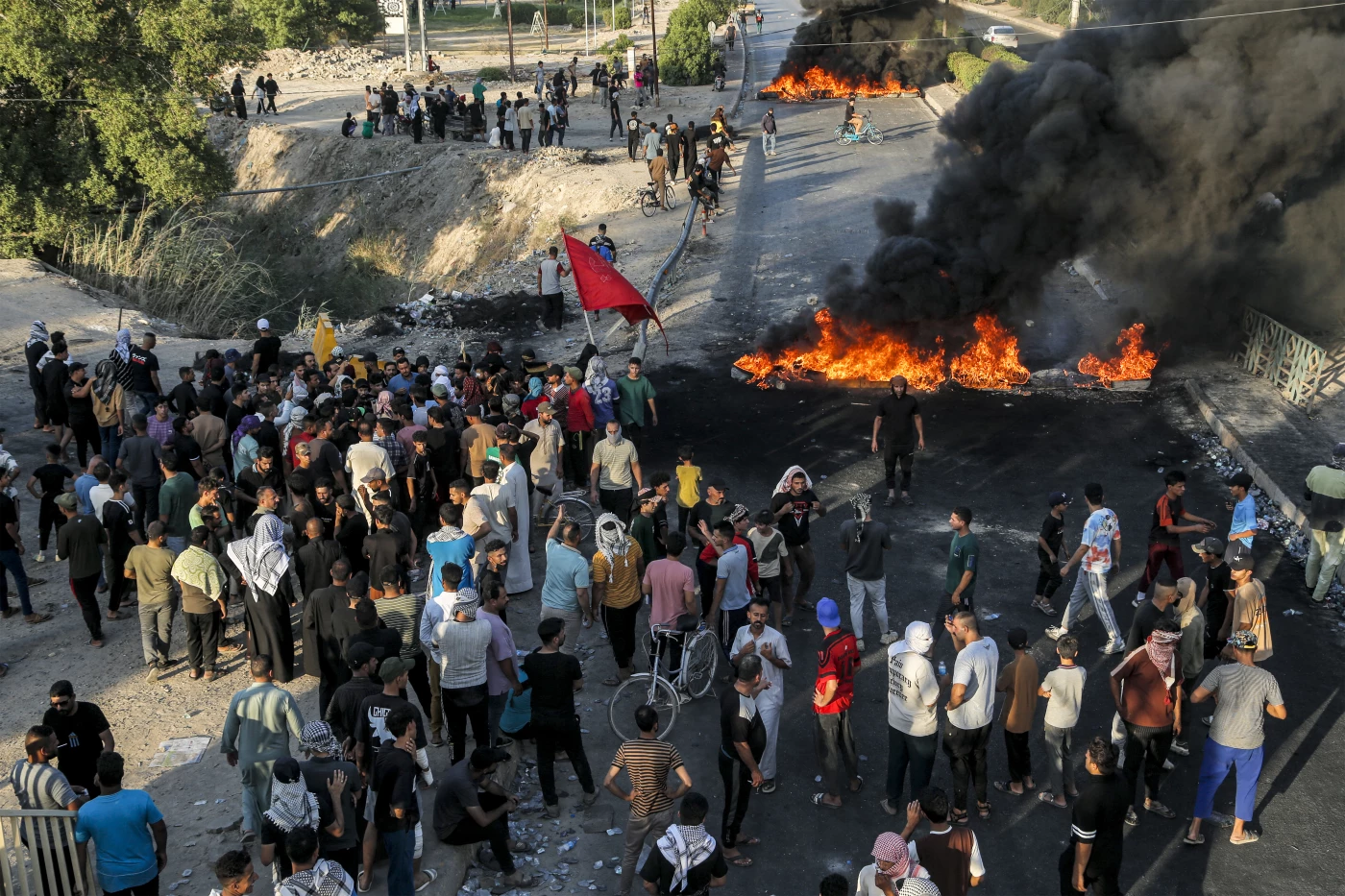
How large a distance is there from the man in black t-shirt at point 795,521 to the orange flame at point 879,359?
22.3ft

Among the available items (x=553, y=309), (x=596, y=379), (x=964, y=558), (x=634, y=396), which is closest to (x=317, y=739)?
(x=964, y=558)

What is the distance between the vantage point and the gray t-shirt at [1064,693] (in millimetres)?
7531

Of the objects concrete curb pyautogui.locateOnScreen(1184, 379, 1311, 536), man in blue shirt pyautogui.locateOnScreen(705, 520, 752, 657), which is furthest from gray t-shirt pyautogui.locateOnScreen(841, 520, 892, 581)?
concrete curb pyautogui.locateOnScreen(1184, 379, 1311, 536)

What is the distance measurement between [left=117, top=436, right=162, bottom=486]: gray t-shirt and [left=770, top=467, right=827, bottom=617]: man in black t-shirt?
622cm

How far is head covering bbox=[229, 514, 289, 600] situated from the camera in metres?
8.79

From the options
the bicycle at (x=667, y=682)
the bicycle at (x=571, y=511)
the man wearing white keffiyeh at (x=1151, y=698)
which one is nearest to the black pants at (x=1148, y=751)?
the man wearing white keffiyeh at (x=1151, y=698)

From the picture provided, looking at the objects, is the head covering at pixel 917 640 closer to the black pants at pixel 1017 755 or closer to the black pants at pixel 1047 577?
the black pants at pixel 1017 755

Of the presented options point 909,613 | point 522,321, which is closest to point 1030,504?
point 909,613

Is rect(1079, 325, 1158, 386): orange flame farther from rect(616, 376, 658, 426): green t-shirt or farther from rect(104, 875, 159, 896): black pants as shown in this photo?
rect(104, 875, 159, 896): black pants

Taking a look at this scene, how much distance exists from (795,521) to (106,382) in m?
8.64

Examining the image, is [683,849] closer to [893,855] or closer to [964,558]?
[893,855]

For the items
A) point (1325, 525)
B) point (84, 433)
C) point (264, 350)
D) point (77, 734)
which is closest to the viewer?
point (77, 734)

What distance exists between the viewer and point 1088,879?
22.1 feet

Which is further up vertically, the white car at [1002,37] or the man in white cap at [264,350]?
the white car at [1002,37]
